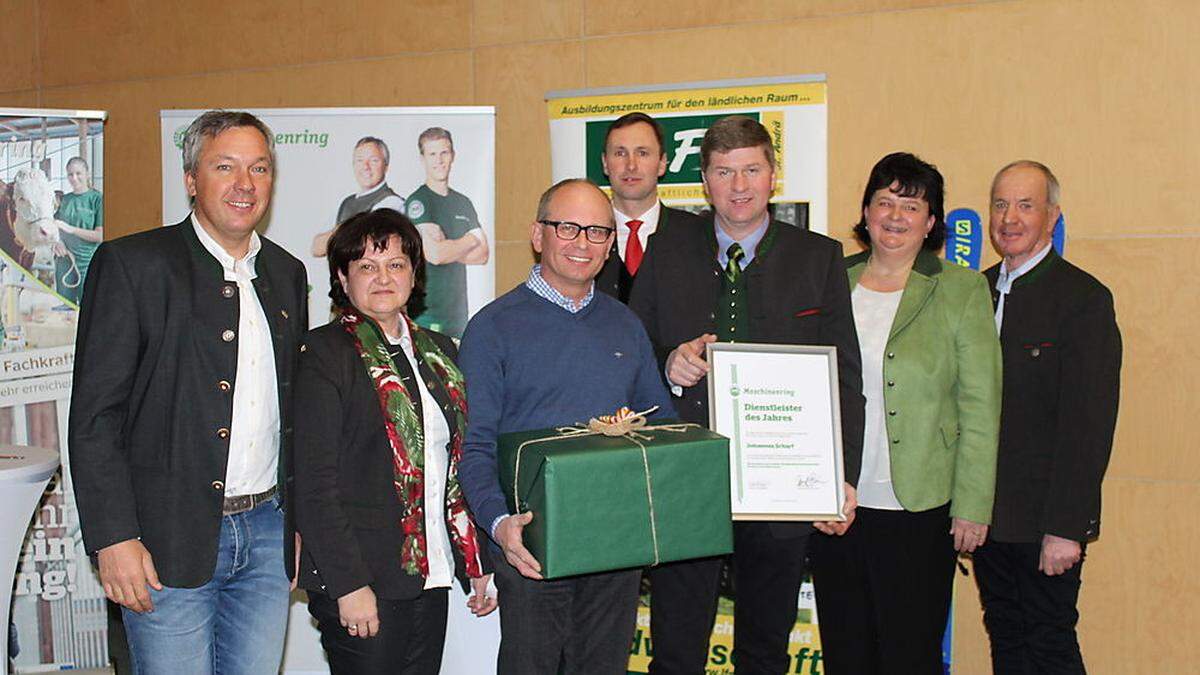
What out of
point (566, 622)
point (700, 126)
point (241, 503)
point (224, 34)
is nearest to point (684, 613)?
point (566, 622)

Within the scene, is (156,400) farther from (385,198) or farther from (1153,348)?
(1153,348)

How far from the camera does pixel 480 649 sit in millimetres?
3947

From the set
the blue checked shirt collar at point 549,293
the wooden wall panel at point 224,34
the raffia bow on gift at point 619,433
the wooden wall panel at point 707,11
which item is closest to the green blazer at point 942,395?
the raffia bow on gift at point 619,433

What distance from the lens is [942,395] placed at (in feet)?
9.69

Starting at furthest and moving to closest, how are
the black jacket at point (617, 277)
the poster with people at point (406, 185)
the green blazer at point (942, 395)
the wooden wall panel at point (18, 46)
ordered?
the wooden wall panel at point (18, 46)
the poster with people at point (406, 185)
the black jacket at point (617, 277)
the green blazer at point (942, 395)

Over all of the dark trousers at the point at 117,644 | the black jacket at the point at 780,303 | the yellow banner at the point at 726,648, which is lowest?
the dark trousers at the point at 117,644

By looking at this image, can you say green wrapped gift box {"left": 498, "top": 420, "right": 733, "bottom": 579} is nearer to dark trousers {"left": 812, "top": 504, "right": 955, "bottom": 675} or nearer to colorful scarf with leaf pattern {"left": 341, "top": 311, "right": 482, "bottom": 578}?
colorful scarf with leaf pattern {"left": 341, "top": 311, "right": 482, "bottom": 578}

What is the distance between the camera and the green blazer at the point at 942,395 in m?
2.92

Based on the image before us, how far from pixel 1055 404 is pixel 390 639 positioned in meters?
2.05

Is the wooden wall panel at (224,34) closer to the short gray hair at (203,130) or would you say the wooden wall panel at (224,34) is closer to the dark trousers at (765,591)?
the short gray hair at (203,130)

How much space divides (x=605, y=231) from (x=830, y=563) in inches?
50.6

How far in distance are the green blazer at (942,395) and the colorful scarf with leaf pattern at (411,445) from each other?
124 cm

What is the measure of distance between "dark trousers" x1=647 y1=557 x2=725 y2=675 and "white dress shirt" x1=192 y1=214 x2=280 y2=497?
3.62ft
